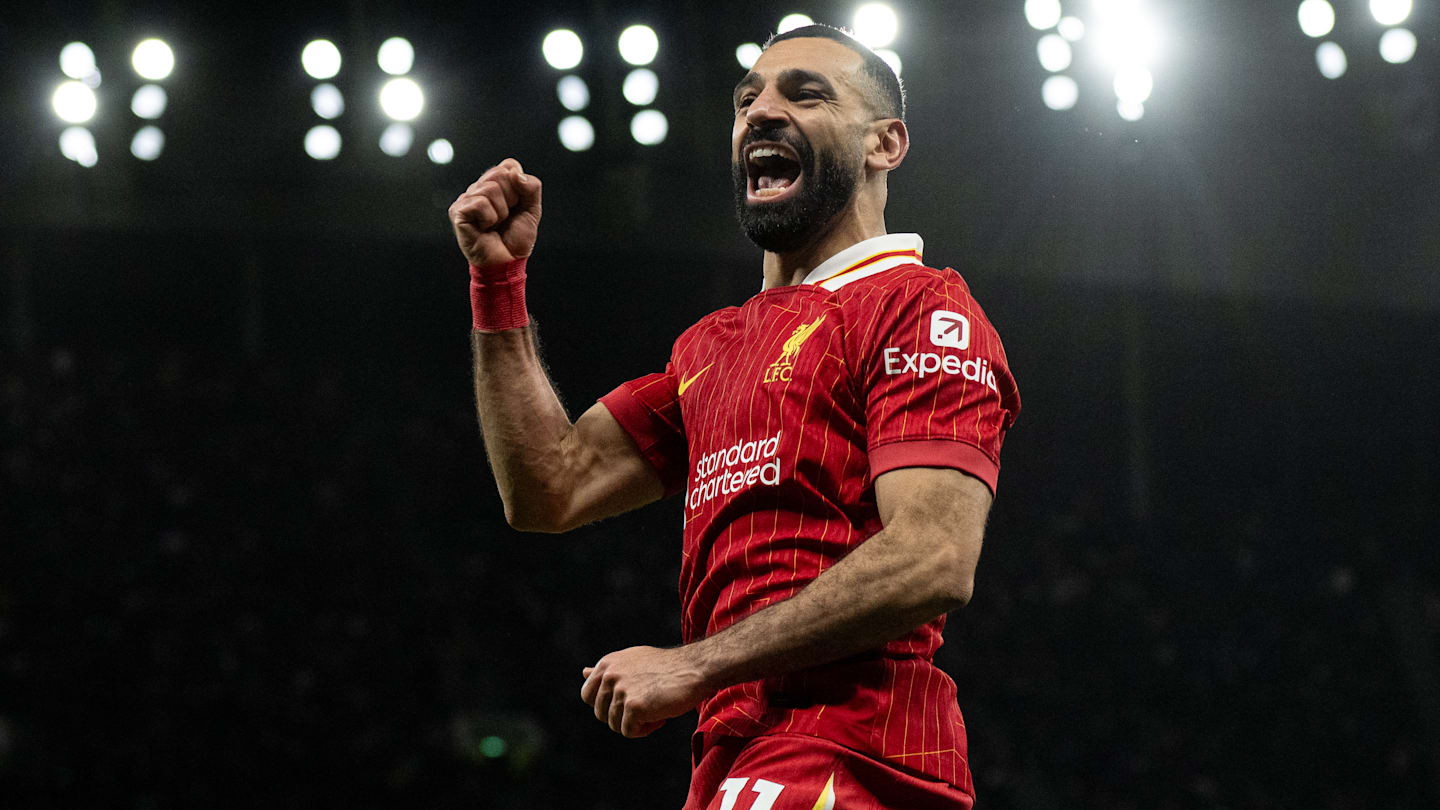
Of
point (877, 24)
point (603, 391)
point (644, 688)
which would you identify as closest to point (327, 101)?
point (877, 24)

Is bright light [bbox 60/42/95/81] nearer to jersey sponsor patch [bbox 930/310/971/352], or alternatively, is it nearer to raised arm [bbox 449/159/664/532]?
raised arm [bbox 449/159/664/532]

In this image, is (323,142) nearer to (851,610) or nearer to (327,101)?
(327,101)

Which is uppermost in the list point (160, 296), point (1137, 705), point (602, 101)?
point (602, 101)

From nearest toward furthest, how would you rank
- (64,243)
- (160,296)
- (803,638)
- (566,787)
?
(803,638), (566,787), (64,243), (160,296)

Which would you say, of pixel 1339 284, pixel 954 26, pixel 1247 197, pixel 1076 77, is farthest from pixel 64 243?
pixel 1339 284

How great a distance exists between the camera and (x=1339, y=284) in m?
6.43

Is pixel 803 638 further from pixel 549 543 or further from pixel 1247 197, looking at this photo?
pixel 549 543

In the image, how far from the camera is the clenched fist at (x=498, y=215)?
1727 mm

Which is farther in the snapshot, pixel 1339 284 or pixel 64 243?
pixel 64 243

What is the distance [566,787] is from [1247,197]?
4552 millimetres

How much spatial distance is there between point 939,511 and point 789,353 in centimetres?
34

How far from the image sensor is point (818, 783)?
1374 millimetres

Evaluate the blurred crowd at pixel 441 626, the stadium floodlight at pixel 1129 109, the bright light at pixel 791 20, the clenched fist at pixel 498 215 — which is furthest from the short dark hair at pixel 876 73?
the blurred crowd at pixel 441 626

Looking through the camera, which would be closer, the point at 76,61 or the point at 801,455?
the point at 801,455
